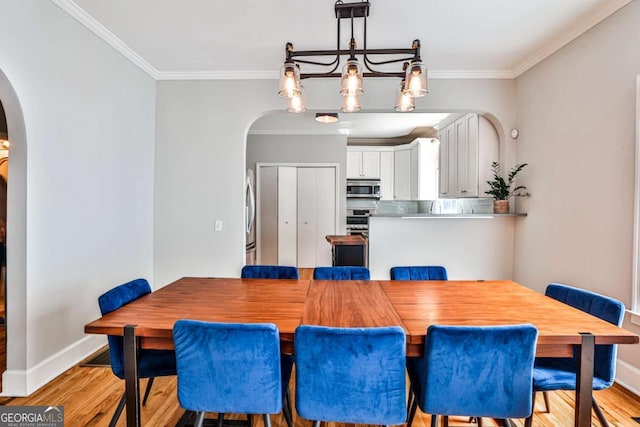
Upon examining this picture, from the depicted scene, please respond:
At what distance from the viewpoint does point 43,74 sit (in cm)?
222

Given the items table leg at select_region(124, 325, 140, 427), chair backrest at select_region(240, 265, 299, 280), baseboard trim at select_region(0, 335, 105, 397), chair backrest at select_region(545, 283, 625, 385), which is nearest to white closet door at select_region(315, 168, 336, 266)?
chair backrest at select_region(240, 265, 299, 280)

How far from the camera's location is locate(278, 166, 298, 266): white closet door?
6.33m

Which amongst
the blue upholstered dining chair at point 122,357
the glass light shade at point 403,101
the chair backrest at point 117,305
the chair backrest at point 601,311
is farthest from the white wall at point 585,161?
the chair backrest at point 117,305

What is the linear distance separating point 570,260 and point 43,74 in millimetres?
3965

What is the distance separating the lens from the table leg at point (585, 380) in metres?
1.36

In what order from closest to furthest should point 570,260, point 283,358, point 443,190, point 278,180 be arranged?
point 283,358 < point 570,260 < point 443,190 < point 278,180

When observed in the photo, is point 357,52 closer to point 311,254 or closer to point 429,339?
point 429,339

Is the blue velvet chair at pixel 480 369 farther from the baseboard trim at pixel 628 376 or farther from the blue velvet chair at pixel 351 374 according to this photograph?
the baseboard trim at pixel 628 376

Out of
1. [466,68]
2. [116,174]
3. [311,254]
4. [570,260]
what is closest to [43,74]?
[116,174]

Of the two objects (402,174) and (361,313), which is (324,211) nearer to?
(402,174)

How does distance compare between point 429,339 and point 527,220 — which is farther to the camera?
point 527,220

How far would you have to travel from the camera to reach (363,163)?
22.6 feet

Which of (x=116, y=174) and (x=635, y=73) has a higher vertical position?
(x=635, y=73)

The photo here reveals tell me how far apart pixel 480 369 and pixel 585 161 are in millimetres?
2082
